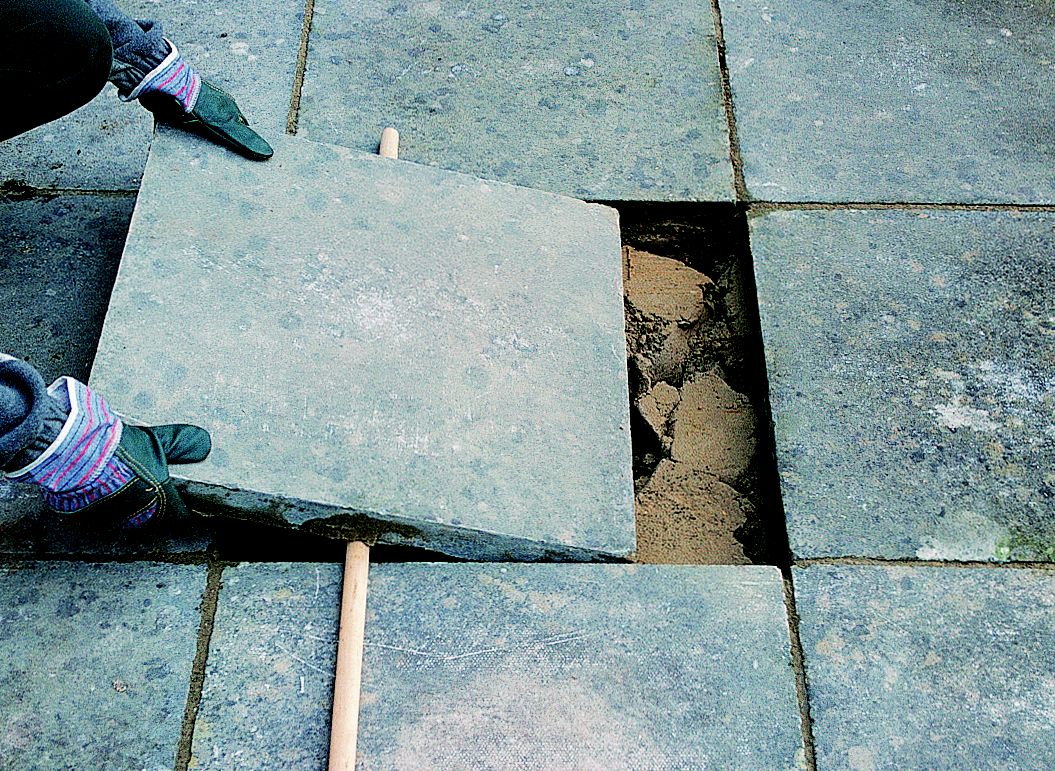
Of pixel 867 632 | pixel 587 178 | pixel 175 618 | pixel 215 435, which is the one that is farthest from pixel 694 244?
pixel 175 618

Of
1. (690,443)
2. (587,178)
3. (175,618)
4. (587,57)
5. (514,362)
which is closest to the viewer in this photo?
(175,618)

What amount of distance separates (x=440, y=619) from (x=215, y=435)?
54 centimetres

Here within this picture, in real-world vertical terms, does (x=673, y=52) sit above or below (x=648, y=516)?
above

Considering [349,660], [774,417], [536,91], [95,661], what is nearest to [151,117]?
[536,91]

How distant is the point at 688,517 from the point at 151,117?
1764mm

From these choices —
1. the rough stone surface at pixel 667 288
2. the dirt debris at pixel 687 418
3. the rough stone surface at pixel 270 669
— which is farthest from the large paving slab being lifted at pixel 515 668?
the rough stone surface at pixel 667 288

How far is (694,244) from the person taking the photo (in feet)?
8.91

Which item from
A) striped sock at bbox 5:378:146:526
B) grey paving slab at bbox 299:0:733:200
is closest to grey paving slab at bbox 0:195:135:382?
striped sock at bbox 5:378:146:526

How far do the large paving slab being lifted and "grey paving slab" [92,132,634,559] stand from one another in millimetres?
103

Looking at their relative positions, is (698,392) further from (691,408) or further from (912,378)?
(912,378)

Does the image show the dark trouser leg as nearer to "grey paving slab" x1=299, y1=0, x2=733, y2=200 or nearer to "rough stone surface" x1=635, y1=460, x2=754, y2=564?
"grey paving slab" x1=299, y1=0, x2=733, y2=200

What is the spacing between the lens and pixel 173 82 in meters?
2.25

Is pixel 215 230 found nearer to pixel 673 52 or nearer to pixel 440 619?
pixel 440 619

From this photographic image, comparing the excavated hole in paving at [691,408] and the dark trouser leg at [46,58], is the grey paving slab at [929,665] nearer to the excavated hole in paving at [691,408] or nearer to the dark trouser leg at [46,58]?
the excavated hole in paving at [691,408]
